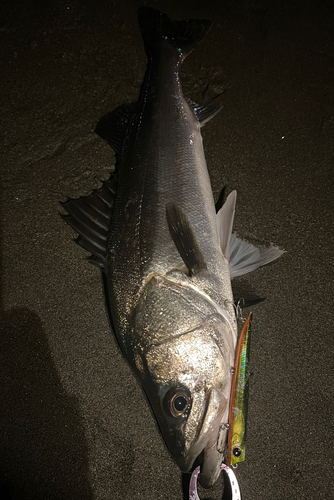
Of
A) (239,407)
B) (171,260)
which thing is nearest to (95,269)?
(171,260)

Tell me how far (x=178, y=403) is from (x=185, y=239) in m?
0.96

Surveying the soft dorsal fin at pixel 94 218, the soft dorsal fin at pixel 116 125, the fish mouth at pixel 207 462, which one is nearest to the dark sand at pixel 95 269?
the soft dorsal fin at pixel 116 125

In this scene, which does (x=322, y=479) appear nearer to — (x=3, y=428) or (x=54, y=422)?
(x=54, y=422)

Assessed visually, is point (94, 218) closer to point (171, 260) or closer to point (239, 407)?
point (171, 260)

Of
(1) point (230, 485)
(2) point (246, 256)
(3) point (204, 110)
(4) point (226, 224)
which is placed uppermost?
(3) point (204, 110)

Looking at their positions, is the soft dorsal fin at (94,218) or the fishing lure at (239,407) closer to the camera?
the fishing lure at (239,407)

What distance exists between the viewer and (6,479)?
250 centimetres

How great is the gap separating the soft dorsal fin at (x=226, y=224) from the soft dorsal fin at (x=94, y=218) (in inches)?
30.8

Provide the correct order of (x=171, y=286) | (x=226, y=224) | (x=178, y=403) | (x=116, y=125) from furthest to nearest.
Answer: (x=116, y=125)
(x=226, y=224)
(x=171, y=286)
(x=178, y=403)

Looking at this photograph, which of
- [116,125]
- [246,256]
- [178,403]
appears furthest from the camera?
[116,125]

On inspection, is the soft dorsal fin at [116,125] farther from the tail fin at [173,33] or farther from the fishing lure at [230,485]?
the fishing lure at [230,485]

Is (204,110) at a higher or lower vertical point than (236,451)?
higher

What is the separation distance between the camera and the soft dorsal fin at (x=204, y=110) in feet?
8.42

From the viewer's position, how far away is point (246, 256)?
2369 mm
